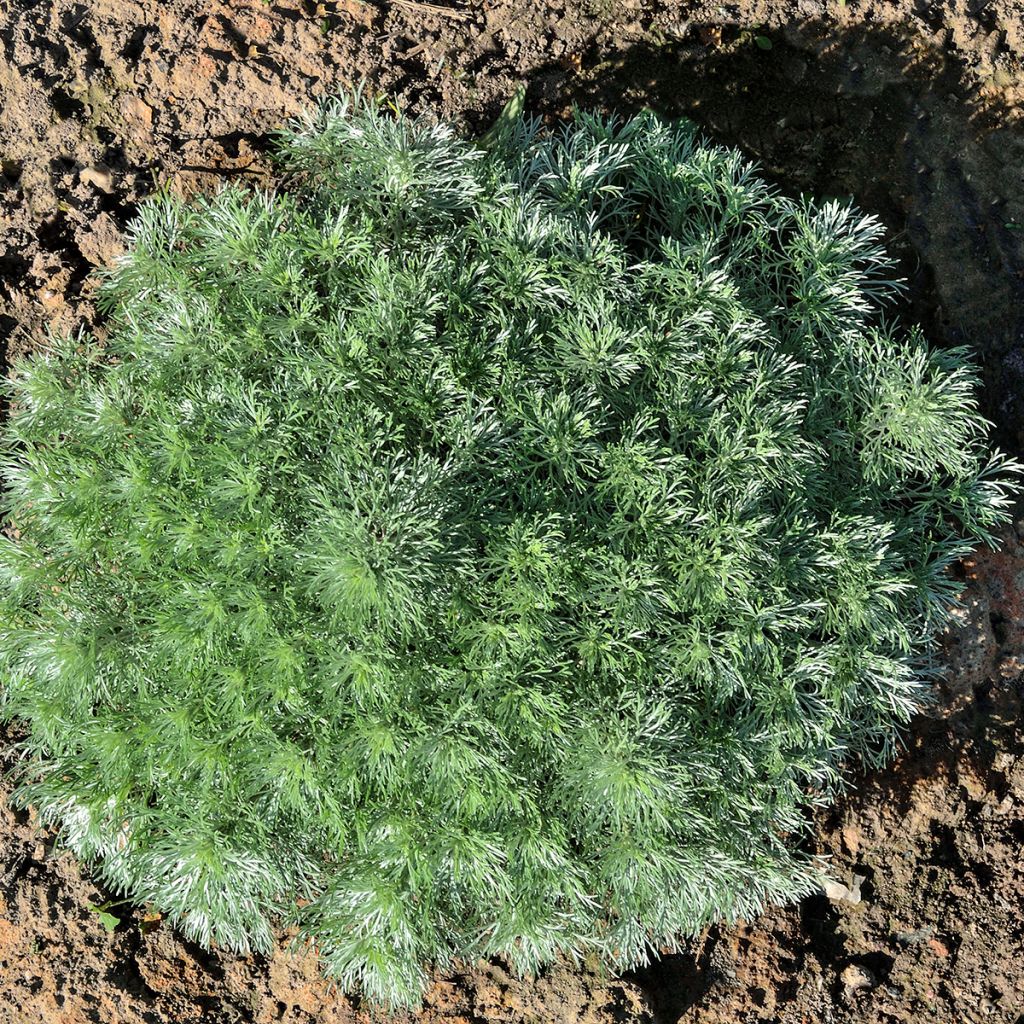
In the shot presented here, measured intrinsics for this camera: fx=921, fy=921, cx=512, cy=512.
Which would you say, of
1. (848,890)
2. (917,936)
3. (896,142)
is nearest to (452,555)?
(848,890)

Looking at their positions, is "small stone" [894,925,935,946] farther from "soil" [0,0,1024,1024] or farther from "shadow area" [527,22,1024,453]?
"shadow area" [527,22,1024,453]

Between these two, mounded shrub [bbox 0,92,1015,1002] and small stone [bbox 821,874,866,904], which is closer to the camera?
mounded shrub [bbox 0,92,1015,1002]

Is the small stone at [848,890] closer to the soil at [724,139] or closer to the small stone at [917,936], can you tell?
the soil at [724,139]

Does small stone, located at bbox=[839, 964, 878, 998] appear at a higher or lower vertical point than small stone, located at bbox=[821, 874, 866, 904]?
lower

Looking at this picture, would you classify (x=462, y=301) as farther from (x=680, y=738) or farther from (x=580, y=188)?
(x=680, y=738)

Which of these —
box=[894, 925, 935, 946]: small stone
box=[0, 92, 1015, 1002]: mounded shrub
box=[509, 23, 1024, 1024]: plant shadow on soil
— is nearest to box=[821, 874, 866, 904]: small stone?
box=[894, 925, 935, 946]: small stone

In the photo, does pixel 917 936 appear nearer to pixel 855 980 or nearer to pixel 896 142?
pixel 855 980
